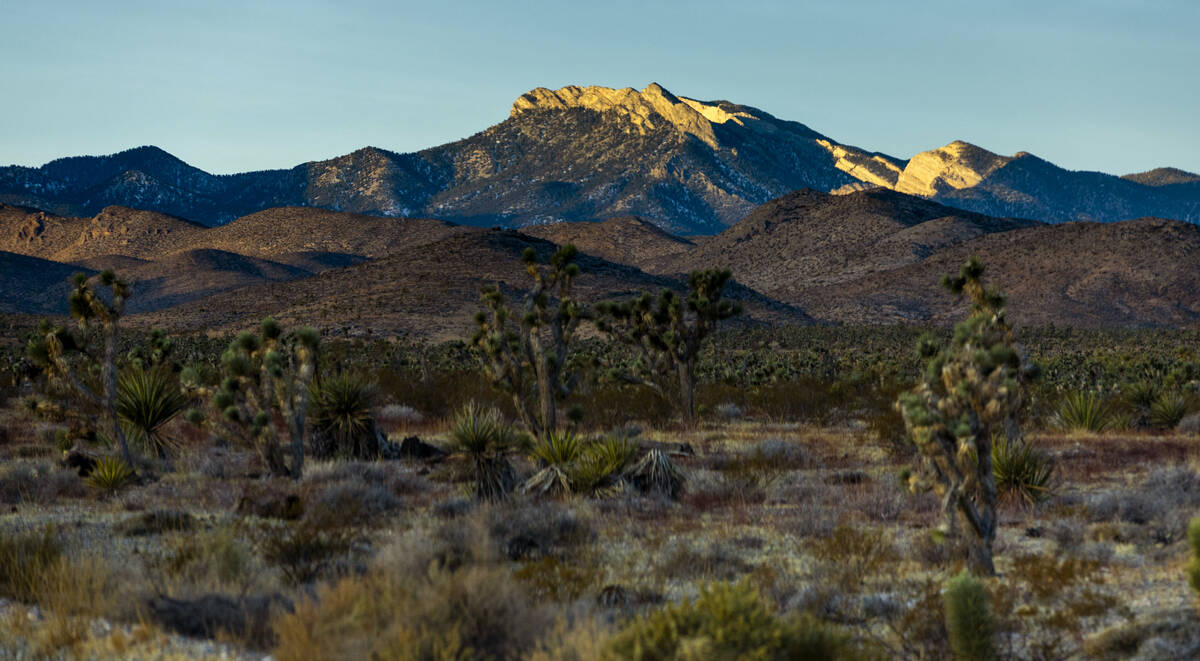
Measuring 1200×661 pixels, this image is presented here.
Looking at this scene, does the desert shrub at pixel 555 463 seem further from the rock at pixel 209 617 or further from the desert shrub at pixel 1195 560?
the desert shrub at pixel 1195 560

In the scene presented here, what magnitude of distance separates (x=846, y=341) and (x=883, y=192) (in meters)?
87.7

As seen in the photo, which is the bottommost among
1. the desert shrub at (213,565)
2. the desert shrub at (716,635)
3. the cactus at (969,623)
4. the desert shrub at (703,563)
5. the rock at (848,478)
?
the rock at (848,478)

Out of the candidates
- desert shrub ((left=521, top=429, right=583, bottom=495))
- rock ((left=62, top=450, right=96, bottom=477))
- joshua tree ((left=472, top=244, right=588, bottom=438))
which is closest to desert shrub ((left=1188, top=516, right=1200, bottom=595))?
desert shrub ((left=521, top=429, right=583, bottom=495))

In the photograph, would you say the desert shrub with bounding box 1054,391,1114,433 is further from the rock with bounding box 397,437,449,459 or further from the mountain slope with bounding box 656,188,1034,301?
the mountain slope with bounding box 656,188,1034,301

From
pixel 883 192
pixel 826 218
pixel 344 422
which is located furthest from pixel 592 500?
pixel 883 192

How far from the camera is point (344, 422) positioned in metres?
16.1

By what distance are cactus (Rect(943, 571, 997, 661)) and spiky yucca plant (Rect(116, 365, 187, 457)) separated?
43.4 feet

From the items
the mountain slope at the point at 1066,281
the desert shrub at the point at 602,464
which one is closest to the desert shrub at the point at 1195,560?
the desert shrub at the point at 602,464

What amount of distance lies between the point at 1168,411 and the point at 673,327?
431 inches

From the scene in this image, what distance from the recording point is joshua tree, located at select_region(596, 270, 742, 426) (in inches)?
861

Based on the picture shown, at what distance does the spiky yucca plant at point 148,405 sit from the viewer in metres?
15.0

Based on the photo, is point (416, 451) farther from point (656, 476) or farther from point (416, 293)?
point (416, 293)

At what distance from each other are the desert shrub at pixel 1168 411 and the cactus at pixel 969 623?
1719cm

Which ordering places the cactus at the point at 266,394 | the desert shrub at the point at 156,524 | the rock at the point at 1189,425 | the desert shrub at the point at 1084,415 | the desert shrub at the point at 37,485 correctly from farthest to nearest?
the desert shrub at the point at 1084,415 → the rock at the point at 1189,425 → the cactus at the point at 266,394 → the desert shrub at the point at 37,485 → the desert shrub at the point at 156,524
